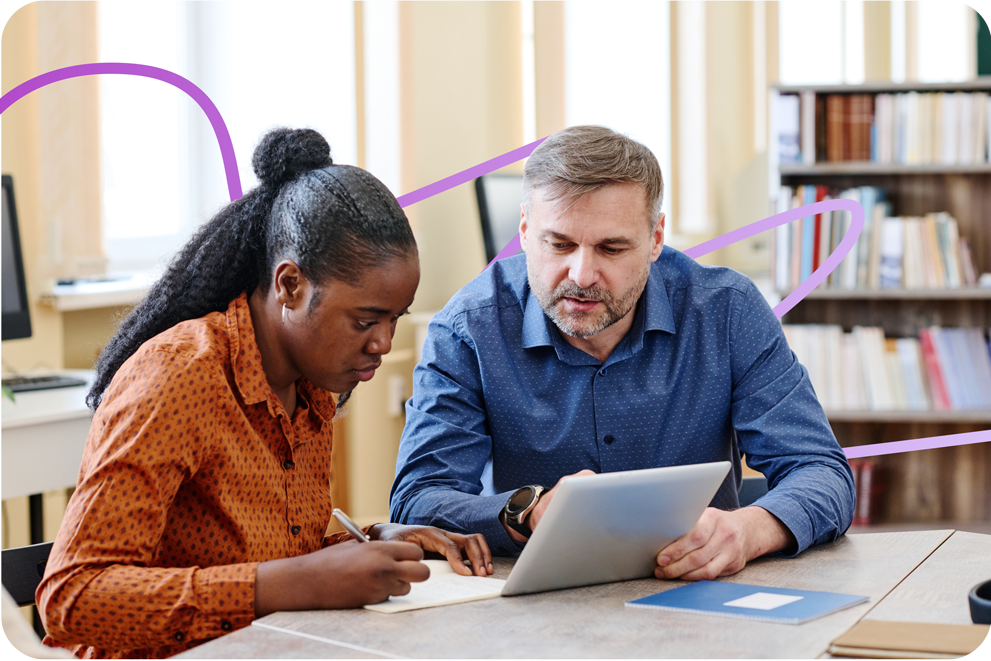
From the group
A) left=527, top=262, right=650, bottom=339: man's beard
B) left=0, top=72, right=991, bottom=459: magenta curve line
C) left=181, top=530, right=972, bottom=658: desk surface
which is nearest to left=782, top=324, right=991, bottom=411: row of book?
left=0, top=72, right=991, bottom=459: magenta curve line

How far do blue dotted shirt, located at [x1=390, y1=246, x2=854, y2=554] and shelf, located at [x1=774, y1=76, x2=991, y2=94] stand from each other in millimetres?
2101

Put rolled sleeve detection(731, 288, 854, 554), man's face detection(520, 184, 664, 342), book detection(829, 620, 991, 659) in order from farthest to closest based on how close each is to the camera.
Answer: man's face detection(520, 184, 664, 342)
rolled sleeve detection(731, 288, 854, 554)
book detection(829, 620, 991, 659)

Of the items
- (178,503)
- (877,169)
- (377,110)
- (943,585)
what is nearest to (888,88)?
(877,169)

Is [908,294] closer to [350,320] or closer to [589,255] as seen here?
[589,255]

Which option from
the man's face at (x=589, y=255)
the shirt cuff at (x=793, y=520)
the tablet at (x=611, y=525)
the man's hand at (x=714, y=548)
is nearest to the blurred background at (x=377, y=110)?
the man's face at (x=589, y=255)

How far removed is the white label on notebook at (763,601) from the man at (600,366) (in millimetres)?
414

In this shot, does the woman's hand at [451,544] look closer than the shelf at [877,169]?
Yes

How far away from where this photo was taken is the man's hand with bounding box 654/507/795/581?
4.18 ft

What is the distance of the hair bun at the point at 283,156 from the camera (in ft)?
4.58

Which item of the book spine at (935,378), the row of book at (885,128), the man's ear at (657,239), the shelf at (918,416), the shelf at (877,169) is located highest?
the row of book at (885,128)

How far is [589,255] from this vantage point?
5.45ft

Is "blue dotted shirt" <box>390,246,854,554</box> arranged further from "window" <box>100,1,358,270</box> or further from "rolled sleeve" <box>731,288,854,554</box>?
"window" <box>100,1,358,270</box>

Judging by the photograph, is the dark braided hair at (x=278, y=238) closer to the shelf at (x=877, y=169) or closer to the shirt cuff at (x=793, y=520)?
the shirt cuff at (x=793, y=520)

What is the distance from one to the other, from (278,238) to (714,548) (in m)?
0.67
